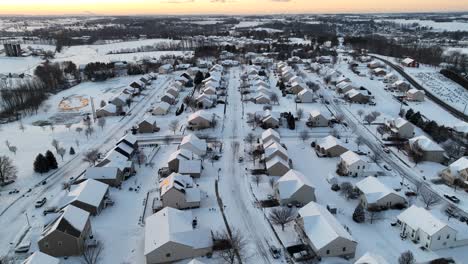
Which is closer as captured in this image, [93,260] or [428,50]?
[93,260]

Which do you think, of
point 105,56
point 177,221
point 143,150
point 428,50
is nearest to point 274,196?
point 177,221

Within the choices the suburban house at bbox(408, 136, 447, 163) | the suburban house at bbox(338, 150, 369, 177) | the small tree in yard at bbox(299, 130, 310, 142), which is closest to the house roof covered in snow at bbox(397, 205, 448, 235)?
Answer: the suburban house at bbox(338, 150, 369, 177)

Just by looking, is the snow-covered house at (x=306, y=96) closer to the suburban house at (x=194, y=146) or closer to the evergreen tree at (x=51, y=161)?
the suburban house at (x=194, y=146)

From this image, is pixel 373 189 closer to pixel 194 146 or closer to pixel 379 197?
pixel 379 197

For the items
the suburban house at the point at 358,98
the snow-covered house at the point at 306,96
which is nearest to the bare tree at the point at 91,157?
the snow-covered house at the point at 306,96

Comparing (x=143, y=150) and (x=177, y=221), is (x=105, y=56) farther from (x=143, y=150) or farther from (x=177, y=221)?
(x=177, y=221)

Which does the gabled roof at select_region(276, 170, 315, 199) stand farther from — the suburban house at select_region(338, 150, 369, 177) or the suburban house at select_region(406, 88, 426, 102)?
the suburban house at select_region(406, 88, 426, 102)

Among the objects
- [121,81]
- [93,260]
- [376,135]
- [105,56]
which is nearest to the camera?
[93,260]

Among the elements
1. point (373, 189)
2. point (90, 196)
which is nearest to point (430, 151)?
point (373, 189)
